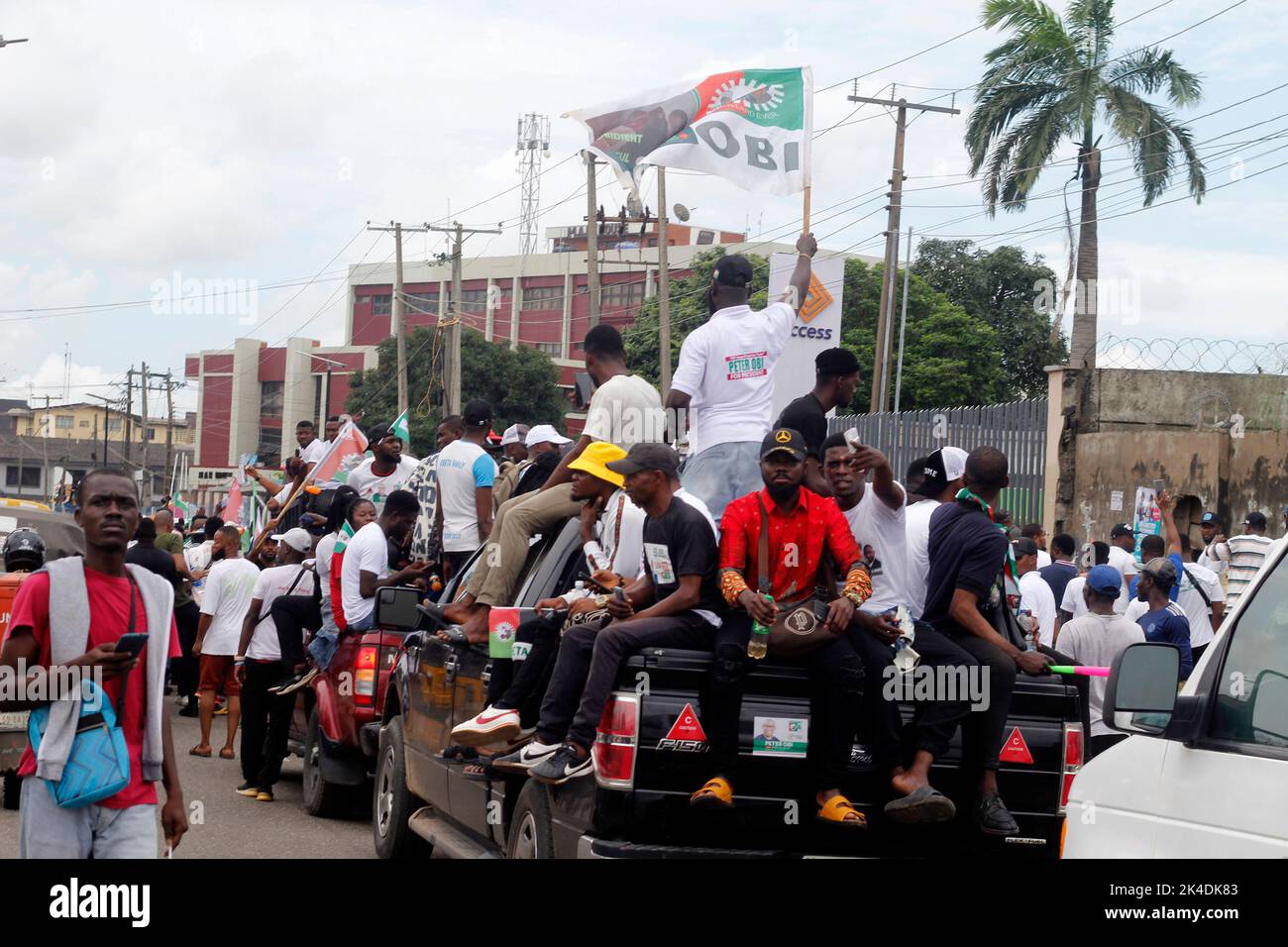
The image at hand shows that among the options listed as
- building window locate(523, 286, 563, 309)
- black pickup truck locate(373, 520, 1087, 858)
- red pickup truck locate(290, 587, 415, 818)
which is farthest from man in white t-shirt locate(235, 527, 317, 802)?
building window locate(523, 286, 563, 309)

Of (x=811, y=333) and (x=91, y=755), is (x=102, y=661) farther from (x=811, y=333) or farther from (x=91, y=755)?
(x=811, y=333)

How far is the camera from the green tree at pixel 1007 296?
171 feet

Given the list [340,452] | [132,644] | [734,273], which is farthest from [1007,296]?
[132,644]

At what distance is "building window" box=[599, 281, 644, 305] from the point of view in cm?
8100

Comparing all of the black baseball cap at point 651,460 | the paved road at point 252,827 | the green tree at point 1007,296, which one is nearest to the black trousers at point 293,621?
the paved road at point 252,827

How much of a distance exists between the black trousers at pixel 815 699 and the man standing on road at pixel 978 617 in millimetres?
320

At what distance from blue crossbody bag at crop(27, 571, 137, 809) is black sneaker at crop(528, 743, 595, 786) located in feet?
5.56

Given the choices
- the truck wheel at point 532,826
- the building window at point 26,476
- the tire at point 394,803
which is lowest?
the building window at point 26,476

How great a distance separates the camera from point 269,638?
40.4ft

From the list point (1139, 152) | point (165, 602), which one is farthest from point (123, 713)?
point (1139, 152)

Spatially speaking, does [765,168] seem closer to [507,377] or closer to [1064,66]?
[1064,66]

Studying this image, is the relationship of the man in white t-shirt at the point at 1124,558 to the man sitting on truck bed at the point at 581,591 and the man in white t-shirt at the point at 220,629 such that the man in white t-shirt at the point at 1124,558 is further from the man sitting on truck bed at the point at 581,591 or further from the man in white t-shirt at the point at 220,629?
the man in white t-shirt at the point at 220,629
